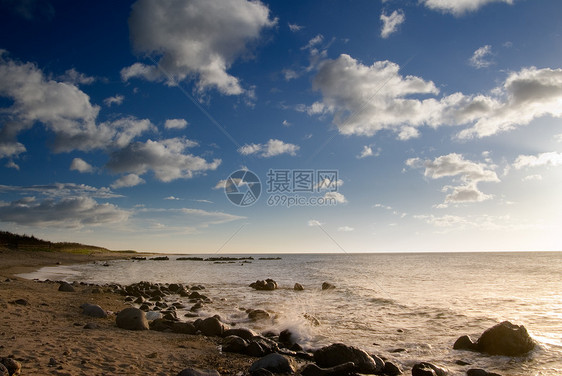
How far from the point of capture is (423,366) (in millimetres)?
7508

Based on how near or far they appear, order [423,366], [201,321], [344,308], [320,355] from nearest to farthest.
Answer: [423,366] → [320,355] → [201,321] → [344,308]

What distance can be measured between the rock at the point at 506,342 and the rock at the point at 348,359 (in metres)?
3.94

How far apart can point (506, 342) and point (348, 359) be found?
5.14 metres

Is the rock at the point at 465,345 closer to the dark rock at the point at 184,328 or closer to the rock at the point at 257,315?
the rock at the point at 257,315

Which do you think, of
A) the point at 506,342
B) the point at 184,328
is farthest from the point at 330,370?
the point at 506,342

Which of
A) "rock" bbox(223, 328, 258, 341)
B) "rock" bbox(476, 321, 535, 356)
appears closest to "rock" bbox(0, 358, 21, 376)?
"rock" bbox(223, 328, 258, 341)

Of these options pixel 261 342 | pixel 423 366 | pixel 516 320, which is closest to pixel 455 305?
pixel 516 320

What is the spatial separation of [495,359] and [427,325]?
4.28 metres

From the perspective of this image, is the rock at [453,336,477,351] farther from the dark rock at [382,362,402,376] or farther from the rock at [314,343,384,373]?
the rock at [314,343,384,373]

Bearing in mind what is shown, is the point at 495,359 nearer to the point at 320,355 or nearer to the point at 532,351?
the point at 532,351

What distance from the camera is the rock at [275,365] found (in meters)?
7.17

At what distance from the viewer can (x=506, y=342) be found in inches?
368

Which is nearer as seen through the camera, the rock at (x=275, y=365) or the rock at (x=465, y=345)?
the rock at (x=275, y=365)

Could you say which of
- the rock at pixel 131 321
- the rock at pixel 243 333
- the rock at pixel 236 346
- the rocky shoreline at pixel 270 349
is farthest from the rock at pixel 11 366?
the rock at pixel 243 333
